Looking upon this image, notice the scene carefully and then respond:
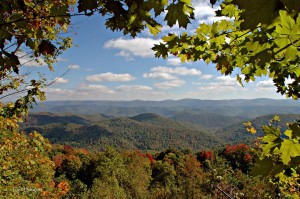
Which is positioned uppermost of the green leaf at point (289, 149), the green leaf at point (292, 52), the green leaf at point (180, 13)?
the green leaf at point (180, 13)

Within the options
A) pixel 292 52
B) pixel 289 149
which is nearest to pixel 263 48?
pixel 292 52

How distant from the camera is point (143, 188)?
175 feet

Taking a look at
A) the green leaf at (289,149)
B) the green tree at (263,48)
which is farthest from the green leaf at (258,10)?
the green leaf at (289,149)

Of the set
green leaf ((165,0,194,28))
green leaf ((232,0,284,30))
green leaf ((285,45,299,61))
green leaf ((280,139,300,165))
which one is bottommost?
green leaf ((280,139,300,165))

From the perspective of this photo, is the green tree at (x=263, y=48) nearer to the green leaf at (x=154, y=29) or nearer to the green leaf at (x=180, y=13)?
the green leaf at (x=180, y=13)

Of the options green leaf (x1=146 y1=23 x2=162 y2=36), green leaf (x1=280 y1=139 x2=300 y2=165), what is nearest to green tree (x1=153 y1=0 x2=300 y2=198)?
green leaf (x1=280 y1=139 x2=300 y2=165)

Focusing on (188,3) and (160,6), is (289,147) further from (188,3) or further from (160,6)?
(160,6)

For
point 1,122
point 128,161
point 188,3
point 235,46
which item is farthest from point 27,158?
point 128,161

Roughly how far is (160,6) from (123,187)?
178 feet

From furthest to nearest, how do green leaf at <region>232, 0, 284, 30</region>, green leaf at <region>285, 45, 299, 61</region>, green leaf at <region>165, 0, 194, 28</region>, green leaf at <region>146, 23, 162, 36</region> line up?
green leaf at <region>146, 23, 162, 36</region> → green leaf at <region>165, 0, 194, 28</region> → green leaf at <region>285, 45, 299, 61</region> → green leaf at <region>232, 0, 284, 30</region>

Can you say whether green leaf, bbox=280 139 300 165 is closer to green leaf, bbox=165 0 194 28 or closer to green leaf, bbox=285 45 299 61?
green leaf, bbox=285 45 299 61

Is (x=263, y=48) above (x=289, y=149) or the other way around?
above

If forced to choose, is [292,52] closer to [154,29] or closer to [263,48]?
[263,48]

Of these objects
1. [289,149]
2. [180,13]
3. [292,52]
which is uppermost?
[180,13]
